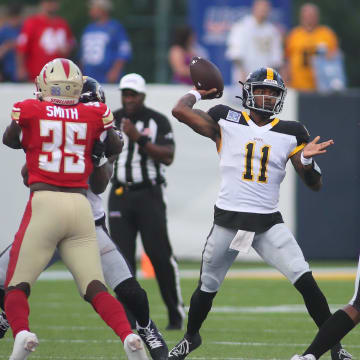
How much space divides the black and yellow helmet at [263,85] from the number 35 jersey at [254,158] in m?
0.09

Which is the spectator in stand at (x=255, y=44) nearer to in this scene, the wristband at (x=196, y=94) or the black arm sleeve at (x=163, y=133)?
the black arm sleeve at (x=163, y=133)

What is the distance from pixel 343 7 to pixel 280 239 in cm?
1896

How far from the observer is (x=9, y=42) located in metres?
14.8

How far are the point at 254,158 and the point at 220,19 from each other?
822cm

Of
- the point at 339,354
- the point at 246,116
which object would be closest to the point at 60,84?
the point at 246,116

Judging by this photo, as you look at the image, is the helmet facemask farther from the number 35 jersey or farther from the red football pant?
the red football pant

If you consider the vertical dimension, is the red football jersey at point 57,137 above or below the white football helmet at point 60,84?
below

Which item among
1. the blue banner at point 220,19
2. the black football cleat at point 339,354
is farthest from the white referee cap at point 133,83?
the blue banner at point 220,19

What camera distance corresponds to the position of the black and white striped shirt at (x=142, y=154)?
8.91 m

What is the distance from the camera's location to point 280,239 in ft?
22.1

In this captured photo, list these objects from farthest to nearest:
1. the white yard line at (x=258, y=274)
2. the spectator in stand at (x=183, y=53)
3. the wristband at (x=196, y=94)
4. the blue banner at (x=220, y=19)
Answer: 1. the blue banner at (x=220, y=19)
2. the spectator in stand at (x=183, y=53)
3. the white yard line at (x=258, y=274)
4. the wristband at (x=196, y=94)

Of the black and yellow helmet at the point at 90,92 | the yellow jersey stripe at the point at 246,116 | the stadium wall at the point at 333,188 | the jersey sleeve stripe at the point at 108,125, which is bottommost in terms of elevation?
the stadium wall at the point at 333,188

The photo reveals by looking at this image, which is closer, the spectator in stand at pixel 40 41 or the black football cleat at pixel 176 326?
the black football cleat at pixel 176 326

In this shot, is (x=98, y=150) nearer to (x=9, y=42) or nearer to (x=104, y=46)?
(x=104, y=46)
